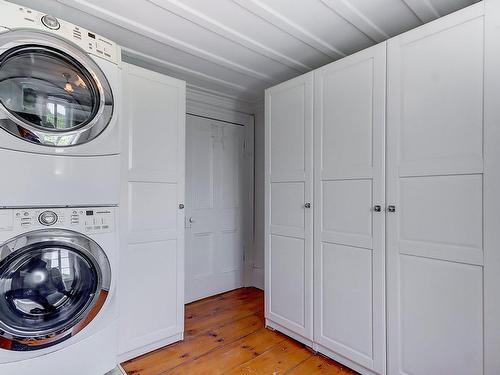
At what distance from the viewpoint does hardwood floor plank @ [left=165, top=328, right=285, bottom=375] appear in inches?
69.4

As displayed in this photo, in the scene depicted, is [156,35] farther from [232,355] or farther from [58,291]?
[232,355]

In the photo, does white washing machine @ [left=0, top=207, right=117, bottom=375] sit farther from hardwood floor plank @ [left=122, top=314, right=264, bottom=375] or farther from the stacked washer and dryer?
hardwood floor plank @ [left=122, top=314, right=264, bottom=375]

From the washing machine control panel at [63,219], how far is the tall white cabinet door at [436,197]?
1.49 m

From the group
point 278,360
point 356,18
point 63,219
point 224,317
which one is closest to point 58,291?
point 63,219

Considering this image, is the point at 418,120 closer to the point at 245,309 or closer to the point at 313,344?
the point at 313,344

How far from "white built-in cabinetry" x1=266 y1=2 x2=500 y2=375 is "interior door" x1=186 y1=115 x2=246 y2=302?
1072 millimetres

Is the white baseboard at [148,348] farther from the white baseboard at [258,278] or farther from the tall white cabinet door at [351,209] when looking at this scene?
the white baseboard at [258,278]

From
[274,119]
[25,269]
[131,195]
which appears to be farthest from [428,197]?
[25,269]

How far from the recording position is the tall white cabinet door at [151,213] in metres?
1.82

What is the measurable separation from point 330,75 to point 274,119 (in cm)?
55

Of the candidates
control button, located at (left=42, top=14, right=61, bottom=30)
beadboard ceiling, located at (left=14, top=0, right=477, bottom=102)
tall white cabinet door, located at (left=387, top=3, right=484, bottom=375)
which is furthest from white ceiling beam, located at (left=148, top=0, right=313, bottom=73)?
tall white cabinet door, located at (left=387, top=3, right=484, bottom=375)

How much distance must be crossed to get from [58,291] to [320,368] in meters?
1.55

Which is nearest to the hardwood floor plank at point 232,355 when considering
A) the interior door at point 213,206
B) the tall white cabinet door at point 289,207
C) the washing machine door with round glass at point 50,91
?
the tall white cabinet door at point 289,207

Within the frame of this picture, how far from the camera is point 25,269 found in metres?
1.20
